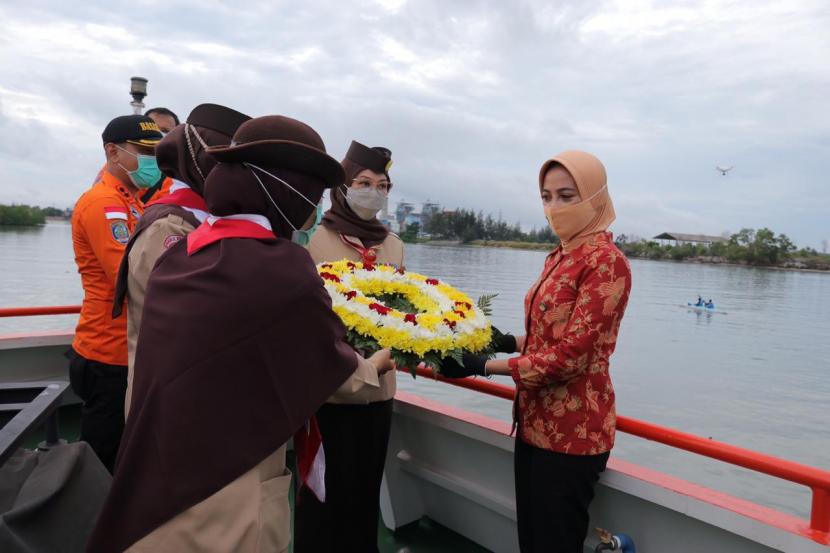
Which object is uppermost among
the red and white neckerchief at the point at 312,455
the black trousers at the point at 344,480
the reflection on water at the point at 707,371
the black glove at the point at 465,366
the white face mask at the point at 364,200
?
the white face mask at the point at 364,200

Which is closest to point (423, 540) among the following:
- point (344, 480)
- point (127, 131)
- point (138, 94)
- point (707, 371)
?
point (344, 480)

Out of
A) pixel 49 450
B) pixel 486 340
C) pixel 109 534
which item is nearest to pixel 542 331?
pixel 486 340

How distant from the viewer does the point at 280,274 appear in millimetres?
1498

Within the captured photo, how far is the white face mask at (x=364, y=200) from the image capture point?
2703mm

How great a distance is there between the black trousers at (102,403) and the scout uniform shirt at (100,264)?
0.05 metres

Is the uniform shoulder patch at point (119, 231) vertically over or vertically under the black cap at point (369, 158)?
under

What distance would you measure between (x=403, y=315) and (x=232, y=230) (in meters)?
0.78

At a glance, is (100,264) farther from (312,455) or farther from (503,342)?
(503,342)

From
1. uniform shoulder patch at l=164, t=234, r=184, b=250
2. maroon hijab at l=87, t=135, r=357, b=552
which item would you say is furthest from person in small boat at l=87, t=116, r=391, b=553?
uniform shoulder patch at l=164, t=234, r=184, b=250

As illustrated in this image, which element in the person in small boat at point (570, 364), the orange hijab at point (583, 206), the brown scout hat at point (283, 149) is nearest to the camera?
the brown scout hat at point (283, 149)

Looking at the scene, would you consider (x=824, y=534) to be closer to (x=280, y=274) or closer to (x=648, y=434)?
(x=648, y=434)

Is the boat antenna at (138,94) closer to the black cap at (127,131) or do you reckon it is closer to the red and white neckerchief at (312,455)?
the black cap at (127,131)

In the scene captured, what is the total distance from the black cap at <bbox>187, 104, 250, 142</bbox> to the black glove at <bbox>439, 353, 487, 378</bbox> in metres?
1.12

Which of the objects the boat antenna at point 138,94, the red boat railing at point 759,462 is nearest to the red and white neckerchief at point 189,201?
the red boat railing at point 759,462
